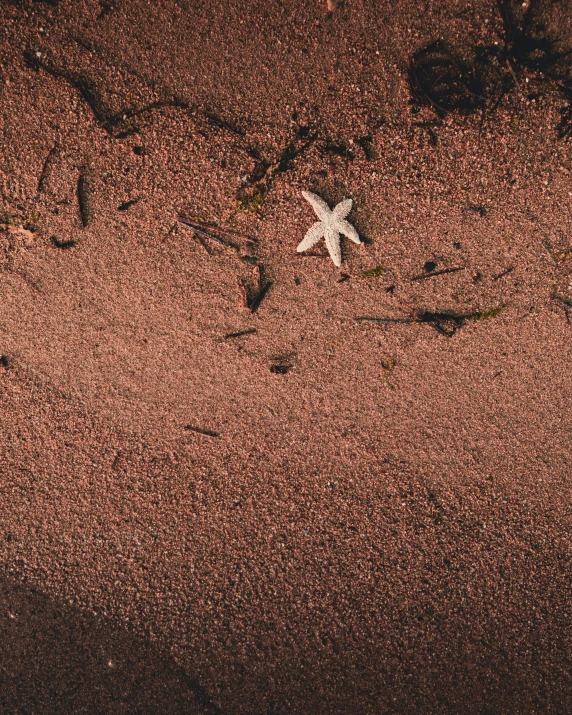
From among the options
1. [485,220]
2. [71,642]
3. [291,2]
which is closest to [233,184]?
[291,2]

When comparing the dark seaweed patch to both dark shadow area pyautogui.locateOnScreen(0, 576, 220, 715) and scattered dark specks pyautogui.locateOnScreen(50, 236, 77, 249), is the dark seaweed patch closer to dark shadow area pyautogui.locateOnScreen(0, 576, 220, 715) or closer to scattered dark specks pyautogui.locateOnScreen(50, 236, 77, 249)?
scattered dark specks pyautogui.locateOnScreen(50, 236, 77, 249)

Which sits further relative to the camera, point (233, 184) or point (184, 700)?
point (184, 700)

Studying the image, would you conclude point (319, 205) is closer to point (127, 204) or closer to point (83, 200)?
point (127, 204)

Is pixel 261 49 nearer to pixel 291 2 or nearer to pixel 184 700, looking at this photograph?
pixel 291 2

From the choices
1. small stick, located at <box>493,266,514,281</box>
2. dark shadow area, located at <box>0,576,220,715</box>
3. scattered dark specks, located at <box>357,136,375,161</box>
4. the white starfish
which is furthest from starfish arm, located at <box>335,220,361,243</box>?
dark shadow area, located at <box>0,576,220,715</box>

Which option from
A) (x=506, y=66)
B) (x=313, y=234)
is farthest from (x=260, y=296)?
(x=506, y=66)

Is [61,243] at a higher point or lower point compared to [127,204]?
lower

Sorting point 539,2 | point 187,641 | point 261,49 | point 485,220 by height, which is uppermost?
point 539,2

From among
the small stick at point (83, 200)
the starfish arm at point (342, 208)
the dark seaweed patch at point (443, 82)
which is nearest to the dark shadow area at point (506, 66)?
the dark seaweed patch at point (443, 82)
